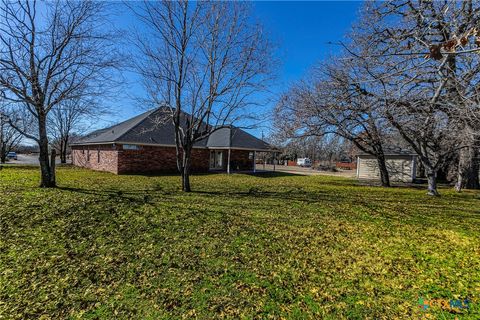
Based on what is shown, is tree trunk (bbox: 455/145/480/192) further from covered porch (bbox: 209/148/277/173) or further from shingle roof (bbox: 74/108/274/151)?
shingle roof (bbox: 74/108/274/151)

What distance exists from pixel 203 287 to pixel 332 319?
1.55m

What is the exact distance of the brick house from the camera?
52.4 ft

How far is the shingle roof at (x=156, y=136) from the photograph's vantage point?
1625cm

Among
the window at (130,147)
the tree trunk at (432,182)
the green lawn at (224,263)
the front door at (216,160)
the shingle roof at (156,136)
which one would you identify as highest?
the shingle roof at (156,136)

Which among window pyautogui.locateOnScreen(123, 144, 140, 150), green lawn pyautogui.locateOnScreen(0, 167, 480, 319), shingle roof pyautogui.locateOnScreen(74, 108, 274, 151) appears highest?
shingle roof pyautogui.locateOnScreen(74, 108, 274, 151)

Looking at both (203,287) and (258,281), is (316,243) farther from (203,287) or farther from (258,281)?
(203,287)

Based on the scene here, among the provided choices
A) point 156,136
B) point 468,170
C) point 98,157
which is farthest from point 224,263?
point 98,157

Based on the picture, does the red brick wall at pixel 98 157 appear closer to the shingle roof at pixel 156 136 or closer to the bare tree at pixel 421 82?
the shingle roof at pixel 156 136

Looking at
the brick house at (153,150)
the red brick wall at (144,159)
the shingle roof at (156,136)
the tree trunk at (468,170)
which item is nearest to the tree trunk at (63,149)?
the brick house at (153,150)

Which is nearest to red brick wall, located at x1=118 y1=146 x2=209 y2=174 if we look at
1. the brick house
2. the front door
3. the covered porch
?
the brick house

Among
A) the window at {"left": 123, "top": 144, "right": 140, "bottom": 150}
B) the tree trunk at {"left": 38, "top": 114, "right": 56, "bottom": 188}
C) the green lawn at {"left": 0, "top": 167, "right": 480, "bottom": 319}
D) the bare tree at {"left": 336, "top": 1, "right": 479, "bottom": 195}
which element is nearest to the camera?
the green lawn at {"left": 0, "top": 167, "right": 480, "bottom": 319}

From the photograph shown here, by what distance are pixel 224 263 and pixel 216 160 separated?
718 inches

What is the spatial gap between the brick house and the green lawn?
9006 millimetres

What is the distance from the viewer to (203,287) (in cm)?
306
